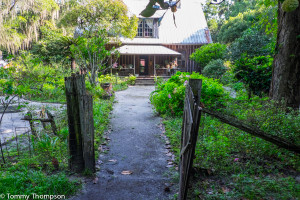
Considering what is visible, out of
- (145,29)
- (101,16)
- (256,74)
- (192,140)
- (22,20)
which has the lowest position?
(192,140)

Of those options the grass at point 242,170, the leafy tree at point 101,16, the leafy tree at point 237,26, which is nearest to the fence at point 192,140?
the grass at point 242,170

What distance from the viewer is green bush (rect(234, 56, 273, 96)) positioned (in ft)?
23.8

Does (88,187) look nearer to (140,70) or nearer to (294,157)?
(294,157)

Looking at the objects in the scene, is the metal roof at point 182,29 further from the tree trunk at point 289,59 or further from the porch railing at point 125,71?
the tree trunk at point 289,59

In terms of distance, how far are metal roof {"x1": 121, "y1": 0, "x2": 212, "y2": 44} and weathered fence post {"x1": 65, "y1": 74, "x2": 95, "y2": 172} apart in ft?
59.0

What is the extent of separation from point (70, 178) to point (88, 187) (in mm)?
350

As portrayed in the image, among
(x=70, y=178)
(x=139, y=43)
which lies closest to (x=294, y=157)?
(x=70, y=178)

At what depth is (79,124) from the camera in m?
Result: 3.18

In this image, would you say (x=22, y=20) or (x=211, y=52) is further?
(x=211, y=52)

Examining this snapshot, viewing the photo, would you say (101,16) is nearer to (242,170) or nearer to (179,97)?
(179,97)

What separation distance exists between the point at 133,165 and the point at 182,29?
66.1ft

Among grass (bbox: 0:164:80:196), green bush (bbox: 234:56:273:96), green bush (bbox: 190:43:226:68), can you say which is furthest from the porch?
grass (bbox: 0:164:80:196)

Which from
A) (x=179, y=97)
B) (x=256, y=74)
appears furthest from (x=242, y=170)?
(x=256, y=74)

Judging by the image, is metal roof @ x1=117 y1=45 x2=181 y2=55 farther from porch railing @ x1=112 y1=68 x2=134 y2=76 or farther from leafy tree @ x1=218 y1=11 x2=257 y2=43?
leafy tree @ x1=218 y1=11 x2=257 y2=43
